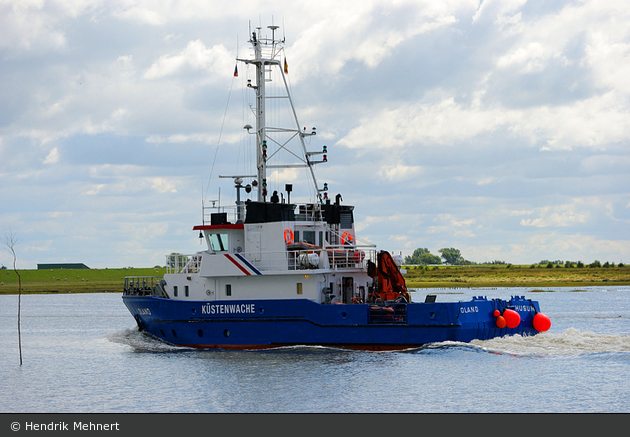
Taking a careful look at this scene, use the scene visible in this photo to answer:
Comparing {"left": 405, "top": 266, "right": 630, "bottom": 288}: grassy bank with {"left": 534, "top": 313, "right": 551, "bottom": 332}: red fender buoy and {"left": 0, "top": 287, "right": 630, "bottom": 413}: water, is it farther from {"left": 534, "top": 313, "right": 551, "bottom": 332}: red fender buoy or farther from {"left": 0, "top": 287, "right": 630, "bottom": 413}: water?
{"left": 0, "top": 287, "right": 630, "bottom": 413}: water

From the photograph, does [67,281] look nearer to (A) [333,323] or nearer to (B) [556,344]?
(A) [333,323]

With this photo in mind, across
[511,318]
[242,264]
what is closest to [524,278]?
[511,318]

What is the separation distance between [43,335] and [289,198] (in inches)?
741

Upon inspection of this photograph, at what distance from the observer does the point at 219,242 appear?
2686 centimetres

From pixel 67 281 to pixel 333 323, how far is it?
101m

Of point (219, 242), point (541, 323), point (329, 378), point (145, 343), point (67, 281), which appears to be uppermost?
point (219, 242)

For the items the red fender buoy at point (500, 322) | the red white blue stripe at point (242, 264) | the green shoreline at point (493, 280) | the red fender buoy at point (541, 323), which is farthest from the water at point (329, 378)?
the green shoreline at point (493, 280)

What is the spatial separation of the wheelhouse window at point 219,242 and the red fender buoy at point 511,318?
423 inches

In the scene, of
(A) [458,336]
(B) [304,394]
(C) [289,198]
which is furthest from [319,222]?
(B) [304,394]

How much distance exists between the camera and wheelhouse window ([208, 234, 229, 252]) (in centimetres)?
2681

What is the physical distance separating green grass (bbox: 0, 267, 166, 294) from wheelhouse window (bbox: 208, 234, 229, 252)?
60191mm

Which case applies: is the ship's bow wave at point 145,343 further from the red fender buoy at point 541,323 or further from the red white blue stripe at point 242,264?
the red fender buoy at point 541,323

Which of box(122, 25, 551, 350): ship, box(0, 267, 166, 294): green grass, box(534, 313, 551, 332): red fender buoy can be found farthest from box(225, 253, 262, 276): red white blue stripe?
box(0, 267, 166, 294): green grass
